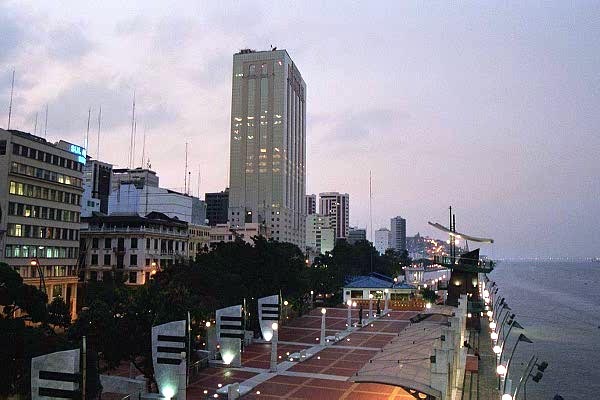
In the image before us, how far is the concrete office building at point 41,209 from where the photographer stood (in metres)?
62.4

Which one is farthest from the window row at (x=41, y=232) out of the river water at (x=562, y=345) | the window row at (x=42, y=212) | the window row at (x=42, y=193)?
the river water at (x=562, y=345)

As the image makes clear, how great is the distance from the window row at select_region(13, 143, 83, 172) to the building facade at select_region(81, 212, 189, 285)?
13241 millimetres

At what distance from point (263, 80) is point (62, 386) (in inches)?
7441

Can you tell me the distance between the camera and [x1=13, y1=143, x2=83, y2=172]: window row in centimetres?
6391

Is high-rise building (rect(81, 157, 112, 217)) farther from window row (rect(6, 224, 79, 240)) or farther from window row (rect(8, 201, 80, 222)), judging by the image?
window row (rect(6, 224, 79, 240))

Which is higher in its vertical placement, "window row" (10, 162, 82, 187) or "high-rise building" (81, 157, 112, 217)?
"high-rise building" (81, 157, 112, 217)

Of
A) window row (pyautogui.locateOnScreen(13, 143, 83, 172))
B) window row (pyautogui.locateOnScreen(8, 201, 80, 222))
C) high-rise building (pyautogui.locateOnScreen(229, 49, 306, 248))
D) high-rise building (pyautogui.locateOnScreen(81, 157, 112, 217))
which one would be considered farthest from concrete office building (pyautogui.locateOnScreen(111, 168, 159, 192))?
window row (pyautogui.locateOnScreen(8, 201, 80, 222))

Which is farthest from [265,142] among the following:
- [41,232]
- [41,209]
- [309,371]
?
[309,371]

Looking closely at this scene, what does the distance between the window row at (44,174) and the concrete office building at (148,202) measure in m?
52.3

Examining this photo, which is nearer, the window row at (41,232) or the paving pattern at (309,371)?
the paving pattern at (309,371)

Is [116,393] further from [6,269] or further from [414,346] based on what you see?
[414,346]

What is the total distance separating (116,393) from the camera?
30875 mm

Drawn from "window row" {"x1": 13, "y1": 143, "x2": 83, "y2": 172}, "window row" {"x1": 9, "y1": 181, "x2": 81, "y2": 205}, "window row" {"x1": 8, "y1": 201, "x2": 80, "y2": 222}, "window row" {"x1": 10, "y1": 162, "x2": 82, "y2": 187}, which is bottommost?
"window row" {"x1": 8, "y1": 201, "x2": 80, "y2": 222}

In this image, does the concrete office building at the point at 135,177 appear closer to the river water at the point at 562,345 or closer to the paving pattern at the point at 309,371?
the river water at the point at 562,345
